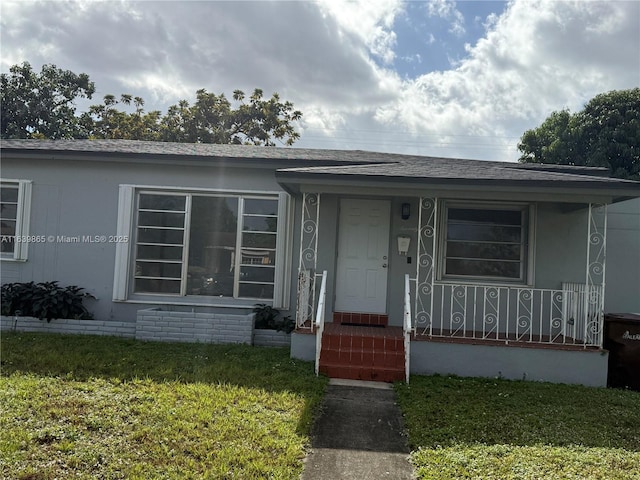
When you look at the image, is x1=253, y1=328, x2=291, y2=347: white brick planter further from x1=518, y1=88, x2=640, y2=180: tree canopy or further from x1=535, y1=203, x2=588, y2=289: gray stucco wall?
x1=518, y1=88, x2=640, y2=180: tree canopy

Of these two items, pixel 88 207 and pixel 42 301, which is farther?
pixel 88 207

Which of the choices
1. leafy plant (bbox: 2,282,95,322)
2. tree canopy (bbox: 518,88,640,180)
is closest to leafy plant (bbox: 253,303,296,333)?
leafy plant (bbox: 2,282,95,322)

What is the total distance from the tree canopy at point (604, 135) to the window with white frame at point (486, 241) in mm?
12592

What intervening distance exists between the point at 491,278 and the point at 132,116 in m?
22.9

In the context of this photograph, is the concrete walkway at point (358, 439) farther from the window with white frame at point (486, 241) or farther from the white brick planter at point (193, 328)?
the window with white frame at point (486, 241)

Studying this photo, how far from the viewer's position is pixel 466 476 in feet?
10.3

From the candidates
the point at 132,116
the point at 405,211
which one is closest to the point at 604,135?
the point at 405,211

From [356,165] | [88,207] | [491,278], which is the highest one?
[356,165]

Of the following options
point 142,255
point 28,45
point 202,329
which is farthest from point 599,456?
point 28,45

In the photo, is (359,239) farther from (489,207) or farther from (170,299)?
(170,299)

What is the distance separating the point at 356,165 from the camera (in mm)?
7523

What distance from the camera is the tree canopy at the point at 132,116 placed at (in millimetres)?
23938

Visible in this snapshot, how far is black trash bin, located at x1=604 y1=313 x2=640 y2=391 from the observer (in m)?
5.64

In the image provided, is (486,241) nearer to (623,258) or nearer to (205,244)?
(623,258)
